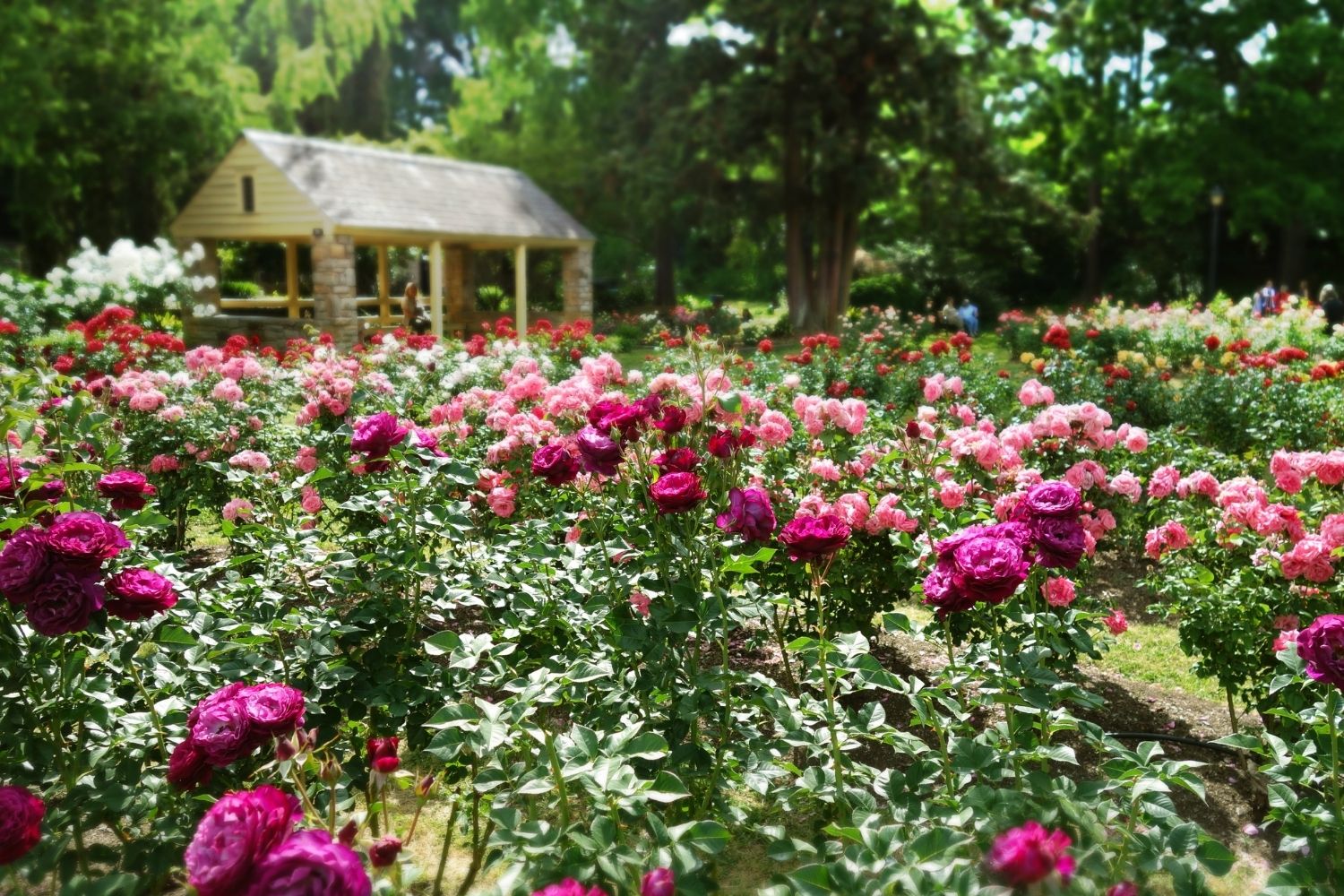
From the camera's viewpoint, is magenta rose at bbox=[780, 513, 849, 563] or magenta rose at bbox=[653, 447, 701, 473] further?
magenta rose at bbox=[653, 447, 701, 473]

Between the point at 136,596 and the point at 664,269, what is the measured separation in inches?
1031

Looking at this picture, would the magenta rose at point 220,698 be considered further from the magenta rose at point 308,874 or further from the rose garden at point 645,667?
the magenta rose at point 308,874

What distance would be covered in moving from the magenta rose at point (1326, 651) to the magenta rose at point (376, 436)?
2252 millimetres

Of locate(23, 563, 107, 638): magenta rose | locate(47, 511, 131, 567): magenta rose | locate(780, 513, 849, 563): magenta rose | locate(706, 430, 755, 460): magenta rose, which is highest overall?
locate(706, 430, 755, 460): magenta rose

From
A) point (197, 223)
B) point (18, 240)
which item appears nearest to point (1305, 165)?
point (197, 223)

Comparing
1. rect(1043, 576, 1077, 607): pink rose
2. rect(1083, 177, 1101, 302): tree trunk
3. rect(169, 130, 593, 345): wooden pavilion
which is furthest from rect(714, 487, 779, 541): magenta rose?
rect(1083, 177, 1101, 302): tree trunk

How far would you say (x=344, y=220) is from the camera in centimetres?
1723

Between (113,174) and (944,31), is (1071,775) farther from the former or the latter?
(113,174)

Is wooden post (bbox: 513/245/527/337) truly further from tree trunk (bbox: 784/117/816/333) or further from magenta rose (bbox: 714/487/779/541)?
magenta rose (bbox: 714/487/779/541)

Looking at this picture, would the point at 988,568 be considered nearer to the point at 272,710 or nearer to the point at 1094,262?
the point at 272,710

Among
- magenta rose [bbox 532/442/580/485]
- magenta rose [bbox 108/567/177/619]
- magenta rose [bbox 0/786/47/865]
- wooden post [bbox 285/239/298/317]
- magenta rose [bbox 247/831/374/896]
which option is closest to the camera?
magenta rose [bbox 247/831/374/896]

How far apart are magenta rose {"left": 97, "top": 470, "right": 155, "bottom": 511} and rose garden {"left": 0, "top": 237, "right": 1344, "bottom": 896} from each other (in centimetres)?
2

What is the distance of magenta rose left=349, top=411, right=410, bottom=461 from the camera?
2.96 meters

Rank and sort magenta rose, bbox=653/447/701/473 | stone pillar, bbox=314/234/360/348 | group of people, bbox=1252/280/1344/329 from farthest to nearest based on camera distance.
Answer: group of people, bbox=1252/280/1344/329 < stone pillar, bbox=314/234/360/348 < magenta rose, bbox=653/447/701/473
